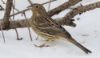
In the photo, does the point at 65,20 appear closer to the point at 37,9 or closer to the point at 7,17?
the point at 37,9

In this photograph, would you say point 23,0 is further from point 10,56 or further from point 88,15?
point 10,56

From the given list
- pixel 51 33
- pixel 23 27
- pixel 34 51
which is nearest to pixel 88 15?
pixel 23 27

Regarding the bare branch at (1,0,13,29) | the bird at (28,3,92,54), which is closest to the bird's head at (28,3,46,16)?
the bird at (28,3,92,54)

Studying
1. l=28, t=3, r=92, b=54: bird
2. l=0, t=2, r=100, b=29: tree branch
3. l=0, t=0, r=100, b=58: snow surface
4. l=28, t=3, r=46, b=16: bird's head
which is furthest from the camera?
l=0, t=2, r=100, b=29: tree branch

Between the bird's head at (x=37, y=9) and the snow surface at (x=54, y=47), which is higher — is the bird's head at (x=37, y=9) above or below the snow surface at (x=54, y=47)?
above

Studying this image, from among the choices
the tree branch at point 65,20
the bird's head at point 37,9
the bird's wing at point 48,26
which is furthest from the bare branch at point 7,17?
the bird's wing at point 48,26

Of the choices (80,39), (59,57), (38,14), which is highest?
(38,14)

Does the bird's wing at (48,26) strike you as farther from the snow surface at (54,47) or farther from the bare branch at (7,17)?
the bare branch at (7,17)

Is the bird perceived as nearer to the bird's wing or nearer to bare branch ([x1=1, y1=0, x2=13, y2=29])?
the bird's wing
